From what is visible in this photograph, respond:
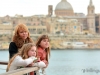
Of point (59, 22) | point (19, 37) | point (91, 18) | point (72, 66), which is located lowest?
point (72, 66)

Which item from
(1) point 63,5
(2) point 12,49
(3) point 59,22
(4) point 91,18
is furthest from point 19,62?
(1) point 63,5

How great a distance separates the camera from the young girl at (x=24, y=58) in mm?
2348

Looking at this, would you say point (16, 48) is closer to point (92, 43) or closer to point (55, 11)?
point (92, 43)

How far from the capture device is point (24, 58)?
2.40 m

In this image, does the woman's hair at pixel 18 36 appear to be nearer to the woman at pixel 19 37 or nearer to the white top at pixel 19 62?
the woman at pixel 19 37

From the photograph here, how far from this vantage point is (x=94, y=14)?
57.3m

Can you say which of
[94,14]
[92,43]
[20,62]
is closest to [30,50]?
[20,62]

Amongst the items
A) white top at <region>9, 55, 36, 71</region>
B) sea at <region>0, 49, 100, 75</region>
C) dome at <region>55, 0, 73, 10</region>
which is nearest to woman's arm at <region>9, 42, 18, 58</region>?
white top at <region>9, 55, 36, 71</region>

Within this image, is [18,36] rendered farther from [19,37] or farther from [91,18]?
[91,18]

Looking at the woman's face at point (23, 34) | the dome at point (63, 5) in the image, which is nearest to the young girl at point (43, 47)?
the woman's face at point (23, 34)

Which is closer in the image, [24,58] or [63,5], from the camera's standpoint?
[24,58]

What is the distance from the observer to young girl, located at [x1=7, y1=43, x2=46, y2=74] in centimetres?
235

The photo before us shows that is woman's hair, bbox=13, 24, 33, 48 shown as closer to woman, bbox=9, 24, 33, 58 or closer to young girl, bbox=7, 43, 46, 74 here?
woman, bbox=9, 24, 33, 58

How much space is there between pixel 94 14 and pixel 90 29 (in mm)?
3450
